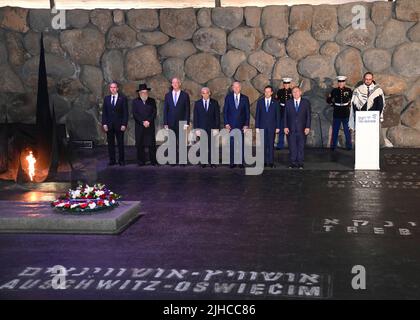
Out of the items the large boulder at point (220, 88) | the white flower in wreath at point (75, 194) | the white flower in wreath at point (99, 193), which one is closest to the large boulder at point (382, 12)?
the large boulder at point (220, 88)

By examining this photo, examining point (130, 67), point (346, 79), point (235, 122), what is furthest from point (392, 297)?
point (130, 67)

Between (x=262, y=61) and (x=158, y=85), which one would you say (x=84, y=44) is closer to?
(x=158, y=85)

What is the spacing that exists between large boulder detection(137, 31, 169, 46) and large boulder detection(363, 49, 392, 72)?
202 inches

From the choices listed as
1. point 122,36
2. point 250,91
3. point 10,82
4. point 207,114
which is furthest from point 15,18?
point 207,114

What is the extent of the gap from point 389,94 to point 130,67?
6640mm

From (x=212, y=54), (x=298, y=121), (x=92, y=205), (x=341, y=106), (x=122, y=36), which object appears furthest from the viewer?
(x=122, y=36)

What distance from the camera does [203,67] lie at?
16859 millimetres

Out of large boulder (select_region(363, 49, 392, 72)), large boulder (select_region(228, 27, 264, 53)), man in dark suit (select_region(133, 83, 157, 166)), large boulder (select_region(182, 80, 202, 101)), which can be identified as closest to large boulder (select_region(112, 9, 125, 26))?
large boulder (select_region(182, 80, 202, 101))

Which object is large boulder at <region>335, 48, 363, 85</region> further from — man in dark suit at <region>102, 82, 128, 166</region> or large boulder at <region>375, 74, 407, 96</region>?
man in dark suit at <region>102, 82, 128, 166</region>

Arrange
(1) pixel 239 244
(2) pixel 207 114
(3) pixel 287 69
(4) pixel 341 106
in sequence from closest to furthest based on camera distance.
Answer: (1) pixel 239 244 < (2) pixel 207 114 < (4) pixel 341 106 < (3) pixel 287 69

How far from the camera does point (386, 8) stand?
16219 millimetres

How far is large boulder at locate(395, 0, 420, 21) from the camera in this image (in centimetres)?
1605

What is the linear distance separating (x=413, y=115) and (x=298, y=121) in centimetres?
486

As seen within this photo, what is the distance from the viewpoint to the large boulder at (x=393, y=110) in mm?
16234
